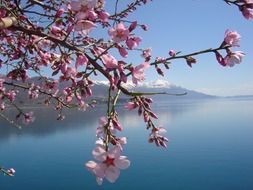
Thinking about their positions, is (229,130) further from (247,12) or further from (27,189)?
(247,12)

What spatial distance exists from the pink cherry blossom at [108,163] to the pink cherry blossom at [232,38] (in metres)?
1.05

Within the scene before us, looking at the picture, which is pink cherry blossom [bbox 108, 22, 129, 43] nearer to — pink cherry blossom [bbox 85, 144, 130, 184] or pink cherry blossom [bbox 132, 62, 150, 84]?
pink cherry blossom [bbox 132, 62, 150, 84]

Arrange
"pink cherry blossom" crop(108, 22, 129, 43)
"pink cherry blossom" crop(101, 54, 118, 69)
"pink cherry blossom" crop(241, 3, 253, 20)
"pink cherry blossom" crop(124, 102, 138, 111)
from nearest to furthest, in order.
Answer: "pink cherry blossom" crop(101, 54, 118, 69) < "pink cherry blossom" crop(108, 22, 129, 43) < "pink cherry blossom" crop(241, 3, 253, 20) < "pink cherry blossom" crop(124, 102, 138, 111)

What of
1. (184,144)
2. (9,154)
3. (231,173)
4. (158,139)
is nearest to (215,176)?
(231,173)

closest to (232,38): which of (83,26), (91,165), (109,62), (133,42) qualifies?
(133,42)

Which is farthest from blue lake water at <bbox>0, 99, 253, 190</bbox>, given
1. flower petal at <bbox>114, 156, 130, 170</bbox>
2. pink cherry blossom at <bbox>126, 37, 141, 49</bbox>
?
flower petal at <bbox>114, 156, 130, 170</bbox>

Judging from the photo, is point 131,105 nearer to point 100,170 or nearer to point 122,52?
point 122,52

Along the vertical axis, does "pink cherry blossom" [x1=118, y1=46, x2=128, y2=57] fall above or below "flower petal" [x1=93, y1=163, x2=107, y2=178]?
above

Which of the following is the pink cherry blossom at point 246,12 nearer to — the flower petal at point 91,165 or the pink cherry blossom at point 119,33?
the pink cherry blossom at point 119,33

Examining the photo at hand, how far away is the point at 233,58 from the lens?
2174 millimetres

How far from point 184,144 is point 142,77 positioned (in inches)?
2323

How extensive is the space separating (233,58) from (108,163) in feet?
3.57

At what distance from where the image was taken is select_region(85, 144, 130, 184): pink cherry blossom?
165cm

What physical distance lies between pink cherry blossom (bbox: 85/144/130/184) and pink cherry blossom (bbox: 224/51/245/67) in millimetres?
991
